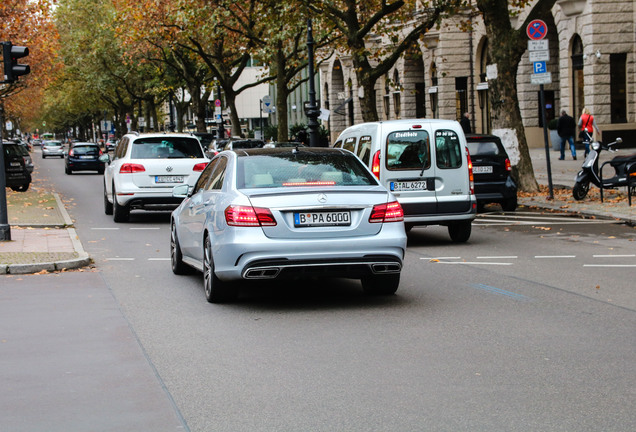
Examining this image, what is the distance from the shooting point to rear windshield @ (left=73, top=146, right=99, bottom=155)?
4741cm

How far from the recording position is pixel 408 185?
47.2ft

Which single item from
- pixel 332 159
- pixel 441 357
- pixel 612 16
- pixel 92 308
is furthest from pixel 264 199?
pixel 612 16

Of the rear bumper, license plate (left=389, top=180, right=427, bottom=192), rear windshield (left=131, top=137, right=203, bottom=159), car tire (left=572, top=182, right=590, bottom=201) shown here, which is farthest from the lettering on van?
car tire (left=572, top=182, right=590, bottom=201)

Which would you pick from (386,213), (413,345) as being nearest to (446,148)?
(386,213)

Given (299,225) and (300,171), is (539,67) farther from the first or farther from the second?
(299,225)

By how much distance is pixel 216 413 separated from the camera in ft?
18.3

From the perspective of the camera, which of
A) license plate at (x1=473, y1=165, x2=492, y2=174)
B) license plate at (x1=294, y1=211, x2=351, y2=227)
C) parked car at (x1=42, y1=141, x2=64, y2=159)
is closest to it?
license plate at (x1=294, y1=211, x2=351, y2=227)

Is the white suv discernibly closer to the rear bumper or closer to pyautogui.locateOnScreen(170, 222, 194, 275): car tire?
pyautogui.locateOnScreen(170, 222, 194, 275): car tire

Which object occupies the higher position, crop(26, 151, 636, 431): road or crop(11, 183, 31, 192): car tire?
crop(26, 151, 636, 431): road

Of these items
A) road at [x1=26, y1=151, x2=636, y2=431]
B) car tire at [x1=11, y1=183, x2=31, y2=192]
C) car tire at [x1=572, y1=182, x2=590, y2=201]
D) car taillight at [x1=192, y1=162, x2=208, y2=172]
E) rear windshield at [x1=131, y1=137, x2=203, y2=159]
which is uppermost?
rear windshield at [x1=131, y1=137, x2=203, y2=159]

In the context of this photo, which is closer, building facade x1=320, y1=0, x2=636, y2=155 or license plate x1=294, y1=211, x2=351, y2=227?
license plate x1=294, y1=211, x2=351, y2=227

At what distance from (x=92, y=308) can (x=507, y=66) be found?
1537cm

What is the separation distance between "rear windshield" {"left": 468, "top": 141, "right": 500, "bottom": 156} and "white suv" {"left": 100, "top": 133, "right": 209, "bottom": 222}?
16.5 ft

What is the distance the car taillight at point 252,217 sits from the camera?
887 centimetres
